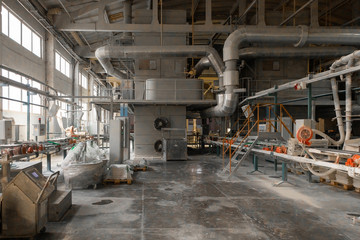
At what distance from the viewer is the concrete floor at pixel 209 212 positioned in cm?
425

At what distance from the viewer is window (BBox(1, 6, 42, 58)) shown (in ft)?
37.6

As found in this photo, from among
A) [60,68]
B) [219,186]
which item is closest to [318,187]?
[219,186]

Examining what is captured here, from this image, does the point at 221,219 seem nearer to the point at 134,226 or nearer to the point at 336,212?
the point at 134,226

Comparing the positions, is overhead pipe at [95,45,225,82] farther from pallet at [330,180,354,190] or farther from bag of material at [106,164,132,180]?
pallet at [330,180,354,190]

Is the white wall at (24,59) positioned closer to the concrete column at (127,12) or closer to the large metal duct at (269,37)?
the concrete column at (127,12)

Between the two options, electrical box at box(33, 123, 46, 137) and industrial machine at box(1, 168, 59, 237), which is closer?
industrial machine at box(1, 168, 59, 237)

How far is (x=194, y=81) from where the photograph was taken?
1421 cm

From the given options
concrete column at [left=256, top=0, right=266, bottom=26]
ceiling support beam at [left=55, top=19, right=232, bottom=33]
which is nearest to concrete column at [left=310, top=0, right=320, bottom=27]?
concrete column at [left=256, top=0, right=266, bottom=26]

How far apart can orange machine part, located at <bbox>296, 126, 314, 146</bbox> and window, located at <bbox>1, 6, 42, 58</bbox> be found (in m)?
14.0

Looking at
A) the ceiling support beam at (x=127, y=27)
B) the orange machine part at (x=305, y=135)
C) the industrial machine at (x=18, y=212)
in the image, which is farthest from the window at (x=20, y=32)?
the orange machine part at (x=305, y=135)

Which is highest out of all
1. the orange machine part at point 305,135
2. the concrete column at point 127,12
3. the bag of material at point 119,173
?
the concrete column at point 127,12

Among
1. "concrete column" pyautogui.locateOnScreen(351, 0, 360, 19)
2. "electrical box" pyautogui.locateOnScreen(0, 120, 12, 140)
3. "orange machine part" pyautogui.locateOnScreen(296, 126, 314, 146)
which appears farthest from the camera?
"concrete column" pyautogui.locateOnScreen(351, 0, 360, 19)

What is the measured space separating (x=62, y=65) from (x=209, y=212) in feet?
60.2

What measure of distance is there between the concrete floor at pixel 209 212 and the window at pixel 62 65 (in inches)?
559
